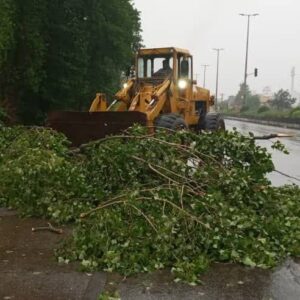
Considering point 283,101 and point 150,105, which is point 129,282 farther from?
point 283,101

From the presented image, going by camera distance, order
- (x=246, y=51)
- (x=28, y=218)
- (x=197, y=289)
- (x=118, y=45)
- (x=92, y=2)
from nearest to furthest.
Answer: (x=197, y=289), (x=28, y=218), (x=92, y=2), (x=118, y=45), (x=246, y=51)

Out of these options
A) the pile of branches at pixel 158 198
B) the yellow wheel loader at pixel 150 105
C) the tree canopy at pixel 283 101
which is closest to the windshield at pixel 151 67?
the yellow wheel loader at pixel 150 105

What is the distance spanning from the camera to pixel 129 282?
5.17m

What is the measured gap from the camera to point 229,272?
18.1 feet

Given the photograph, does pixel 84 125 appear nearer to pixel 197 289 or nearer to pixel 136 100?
pixel 136 100

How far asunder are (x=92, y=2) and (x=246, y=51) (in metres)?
50.4

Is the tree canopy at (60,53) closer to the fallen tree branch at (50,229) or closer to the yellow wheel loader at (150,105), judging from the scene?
the yellow wheel loader at (150,105)

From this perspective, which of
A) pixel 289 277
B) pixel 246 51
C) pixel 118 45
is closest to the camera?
pixel 289 277

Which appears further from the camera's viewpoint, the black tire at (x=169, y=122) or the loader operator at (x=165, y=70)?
the loader operator at (x=165, y=70)

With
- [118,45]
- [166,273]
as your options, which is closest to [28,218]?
[166,273]

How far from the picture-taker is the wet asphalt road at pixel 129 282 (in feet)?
15.9

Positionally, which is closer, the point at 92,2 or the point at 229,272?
the point at 229,272

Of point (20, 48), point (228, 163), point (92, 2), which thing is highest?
point (92, 2)

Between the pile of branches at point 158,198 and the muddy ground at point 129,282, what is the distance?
0.48 ft
